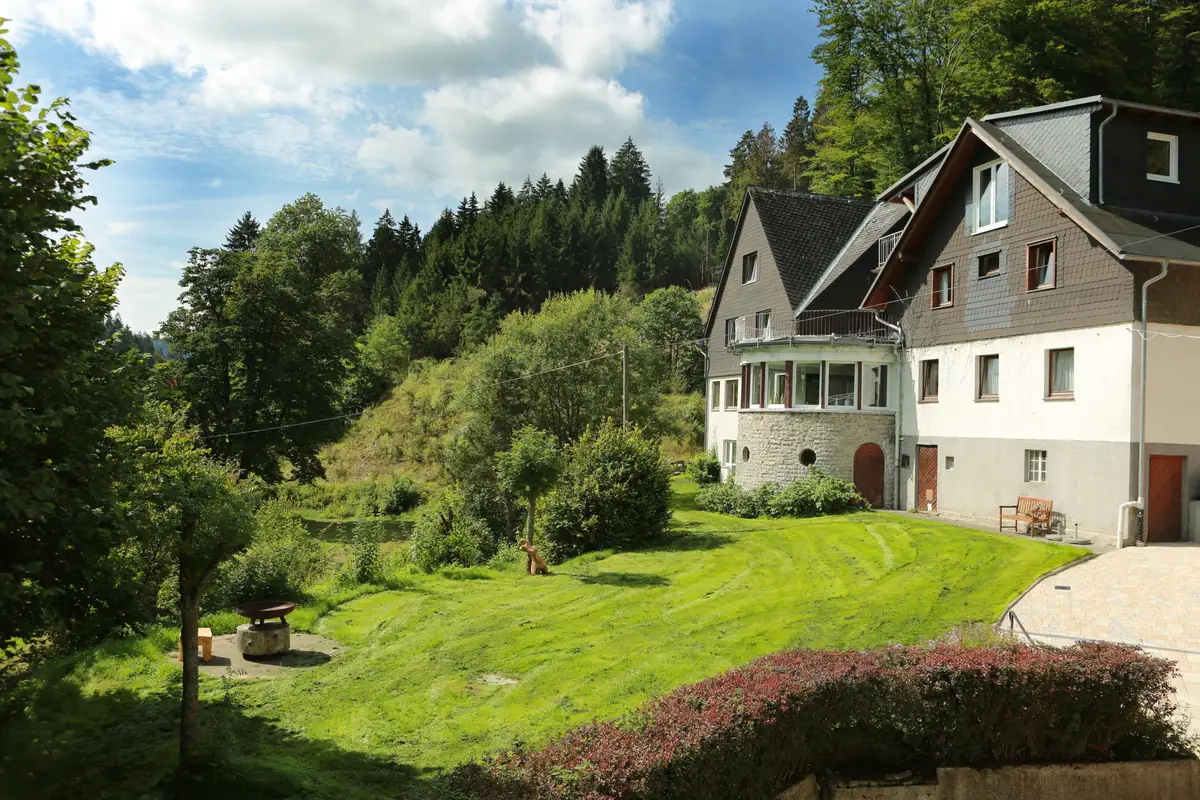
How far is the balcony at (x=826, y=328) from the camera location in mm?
28812

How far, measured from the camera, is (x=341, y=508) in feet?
166

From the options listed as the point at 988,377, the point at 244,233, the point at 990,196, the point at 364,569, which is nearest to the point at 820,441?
the point at 988,377

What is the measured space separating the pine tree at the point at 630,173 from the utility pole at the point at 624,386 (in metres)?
101

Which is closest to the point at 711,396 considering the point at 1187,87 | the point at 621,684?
the point at 1187,87

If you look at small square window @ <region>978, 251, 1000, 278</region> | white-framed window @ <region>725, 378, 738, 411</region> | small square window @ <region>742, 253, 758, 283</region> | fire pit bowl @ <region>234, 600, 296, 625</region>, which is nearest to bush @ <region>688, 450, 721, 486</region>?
white-framed window @ <region>725, 378, 738, 411</region>

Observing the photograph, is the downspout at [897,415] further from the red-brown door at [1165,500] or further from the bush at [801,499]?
the red-brown door at [1165,500]

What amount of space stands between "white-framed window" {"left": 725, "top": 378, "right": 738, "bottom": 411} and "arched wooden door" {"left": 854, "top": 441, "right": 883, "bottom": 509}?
9.39 m

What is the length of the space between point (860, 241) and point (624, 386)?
38.3 feet

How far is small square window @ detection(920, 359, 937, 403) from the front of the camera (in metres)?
27.2

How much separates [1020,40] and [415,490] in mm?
41332

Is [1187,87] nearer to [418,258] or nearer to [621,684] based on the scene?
[621,684]

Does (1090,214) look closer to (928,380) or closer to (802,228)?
(928,380)

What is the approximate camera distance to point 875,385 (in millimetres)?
A: 28969

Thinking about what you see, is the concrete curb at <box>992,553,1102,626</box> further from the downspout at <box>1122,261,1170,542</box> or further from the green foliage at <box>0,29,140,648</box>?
the green foliage at <box>0,29,140,648</box>
